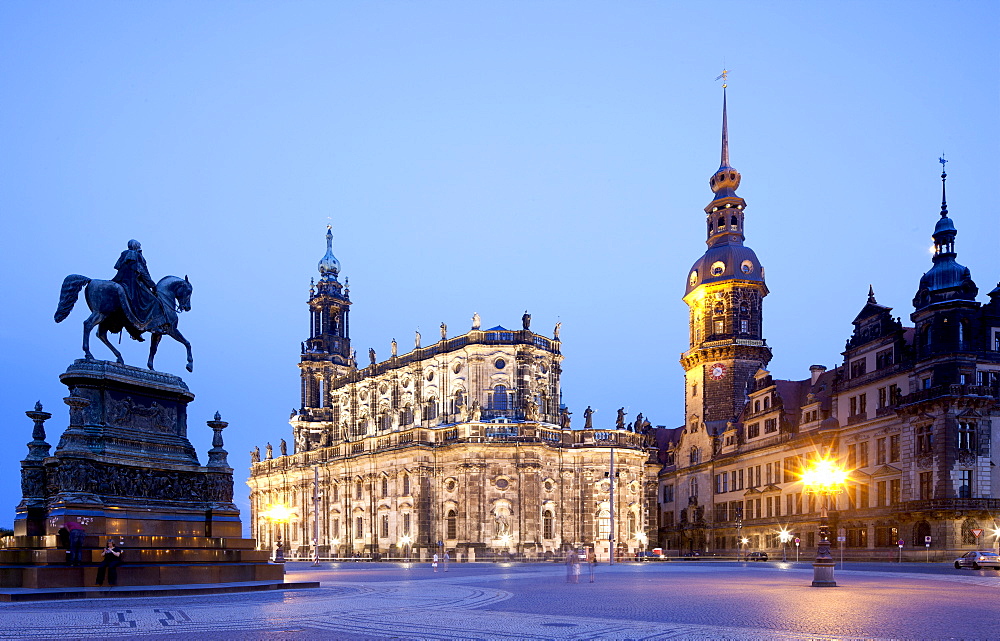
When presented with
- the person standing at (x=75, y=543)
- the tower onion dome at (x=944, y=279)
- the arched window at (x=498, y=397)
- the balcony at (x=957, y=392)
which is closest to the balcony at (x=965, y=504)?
the balcony at (x=957, y=392)

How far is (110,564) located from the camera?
23.2 meters

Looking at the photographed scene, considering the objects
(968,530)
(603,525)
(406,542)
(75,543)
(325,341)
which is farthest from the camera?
(325,341)

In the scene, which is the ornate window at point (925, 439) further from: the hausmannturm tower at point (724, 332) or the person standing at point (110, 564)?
the person standing at point (110, 564)

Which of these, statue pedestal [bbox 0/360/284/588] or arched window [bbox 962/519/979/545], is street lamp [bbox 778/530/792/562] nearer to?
arched window [bbox 962/519/979/545]

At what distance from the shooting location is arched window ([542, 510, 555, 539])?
80812 millimetres

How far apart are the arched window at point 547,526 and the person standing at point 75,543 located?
5995cm

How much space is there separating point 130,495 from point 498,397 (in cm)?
6155

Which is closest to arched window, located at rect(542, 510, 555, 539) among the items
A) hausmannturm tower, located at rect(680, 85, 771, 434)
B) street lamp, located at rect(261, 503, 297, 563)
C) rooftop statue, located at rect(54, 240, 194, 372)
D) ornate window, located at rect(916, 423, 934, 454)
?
hausmannturm tower, located at rect(680, 85, 771, 434)

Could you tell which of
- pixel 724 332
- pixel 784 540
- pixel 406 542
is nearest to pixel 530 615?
pixel 784 540

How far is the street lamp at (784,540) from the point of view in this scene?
2814 inches

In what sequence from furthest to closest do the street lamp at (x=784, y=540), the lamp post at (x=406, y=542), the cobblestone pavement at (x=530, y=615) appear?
the lamp post at (x=406, y=542)
the street lamp at (x=784, y=540)
the cobblestone pavement at (x=530, y=615)

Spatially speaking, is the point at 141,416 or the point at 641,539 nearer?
the point at 141,416

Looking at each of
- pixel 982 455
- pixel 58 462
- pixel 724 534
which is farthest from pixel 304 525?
pixel 58 462

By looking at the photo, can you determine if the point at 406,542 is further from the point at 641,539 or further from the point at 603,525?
the point at 641,539
